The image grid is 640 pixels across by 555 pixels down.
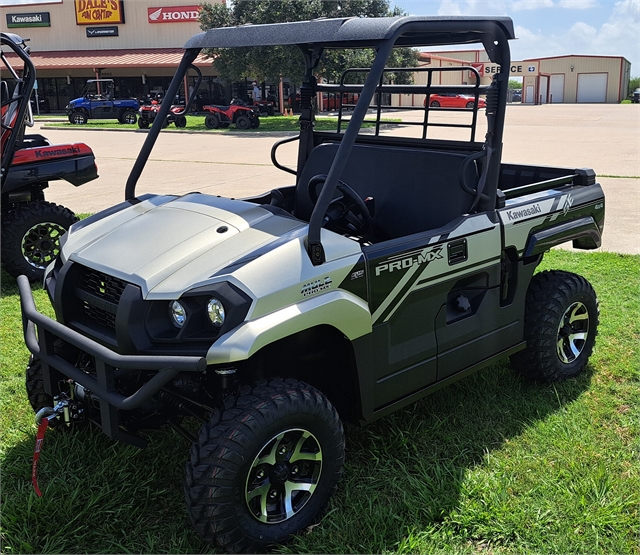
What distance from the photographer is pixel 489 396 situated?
3680 mm

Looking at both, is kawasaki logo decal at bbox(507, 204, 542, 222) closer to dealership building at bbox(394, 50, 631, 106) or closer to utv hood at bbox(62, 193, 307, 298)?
utv hood at bbox(62, 193, 307, 298)

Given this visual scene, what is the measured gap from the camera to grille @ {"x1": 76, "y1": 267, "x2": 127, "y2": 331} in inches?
105

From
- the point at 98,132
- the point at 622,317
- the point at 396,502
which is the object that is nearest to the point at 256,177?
the point at 622,317

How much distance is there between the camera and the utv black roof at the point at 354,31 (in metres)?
2.66

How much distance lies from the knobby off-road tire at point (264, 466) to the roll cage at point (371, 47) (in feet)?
1.85

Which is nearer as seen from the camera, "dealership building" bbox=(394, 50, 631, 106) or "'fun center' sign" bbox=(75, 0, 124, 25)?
"'fun center' sign" bbox=(75, 0, 124, 25)

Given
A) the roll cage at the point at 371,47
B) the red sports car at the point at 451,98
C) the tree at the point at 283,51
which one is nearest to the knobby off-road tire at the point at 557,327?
the roll cage at the point at 371,47

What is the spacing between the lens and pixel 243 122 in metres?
23.2

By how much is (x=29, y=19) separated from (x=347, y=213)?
39.8m

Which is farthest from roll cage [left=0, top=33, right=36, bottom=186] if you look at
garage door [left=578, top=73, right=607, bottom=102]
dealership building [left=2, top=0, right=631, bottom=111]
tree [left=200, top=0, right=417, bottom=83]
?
garage door [left=578, top=73, right=607, bottom=102]

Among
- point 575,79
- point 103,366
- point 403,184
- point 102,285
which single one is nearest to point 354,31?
point 403,184

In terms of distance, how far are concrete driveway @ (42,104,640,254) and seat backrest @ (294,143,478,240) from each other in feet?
12.8

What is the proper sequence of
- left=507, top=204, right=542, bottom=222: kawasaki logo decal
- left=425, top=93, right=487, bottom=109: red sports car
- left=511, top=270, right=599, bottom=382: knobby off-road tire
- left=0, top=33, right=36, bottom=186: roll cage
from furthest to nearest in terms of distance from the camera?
left=0, top=33, right=36, bottom=186: roll cage → left=425, top=93, right=487, bottom=109: red sports car → left=511, top=270, right=599, bottom=382: knobby off-road tire → left=507, top=204, right=542, bottom=222: kawasaki logo decal

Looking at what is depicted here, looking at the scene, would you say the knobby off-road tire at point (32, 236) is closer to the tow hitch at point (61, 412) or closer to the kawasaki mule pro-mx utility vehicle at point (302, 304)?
the kawasaki mule pro-mx utility vehicle at point (302, 304)
